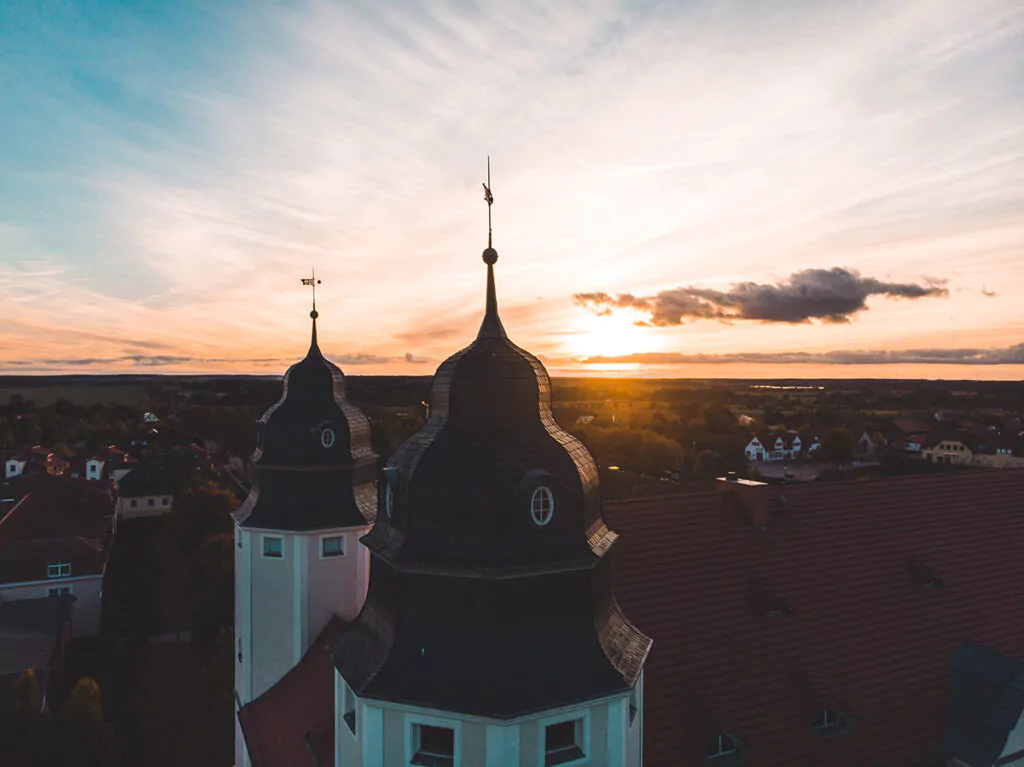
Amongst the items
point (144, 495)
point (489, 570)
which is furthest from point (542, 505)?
point (144, 495)

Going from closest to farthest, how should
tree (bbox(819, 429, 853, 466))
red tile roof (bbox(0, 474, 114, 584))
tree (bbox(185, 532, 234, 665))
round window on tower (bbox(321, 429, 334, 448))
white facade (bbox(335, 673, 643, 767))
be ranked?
white facade (bbox(335, 673, 643, 767)), round window on tower (bbox(321, 429, 334, 448)), tree (bbox(185, 532, 234, 665)), red tile roof (bbox(0, 474, 114, 584)), tree (bbox(819, 429, 853, 466))

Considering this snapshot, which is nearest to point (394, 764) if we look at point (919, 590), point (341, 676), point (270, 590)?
point (341, 676)

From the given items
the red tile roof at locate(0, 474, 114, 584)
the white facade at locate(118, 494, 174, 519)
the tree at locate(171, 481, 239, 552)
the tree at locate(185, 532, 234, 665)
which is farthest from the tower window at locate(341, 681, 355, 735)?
the white facade at locate(118, 494, 174, 519)

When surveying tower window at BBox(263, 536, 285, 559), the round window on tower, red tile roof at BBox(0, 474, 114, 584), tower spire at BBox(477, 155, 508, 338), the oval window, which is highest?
tower spire at BBox(477, 155, 508, 338)

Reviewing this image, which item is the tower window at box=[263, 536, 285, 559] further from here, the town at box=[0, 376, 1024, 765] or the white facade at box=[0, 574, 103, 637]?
the white facade at box=[0, 574, 103, 637]

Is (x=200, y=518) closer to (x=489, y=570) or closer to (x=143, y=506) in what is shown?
(x=143, y=506)

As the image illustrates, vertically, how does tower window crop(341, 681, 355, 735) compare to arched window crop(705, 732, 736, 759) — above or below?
above
